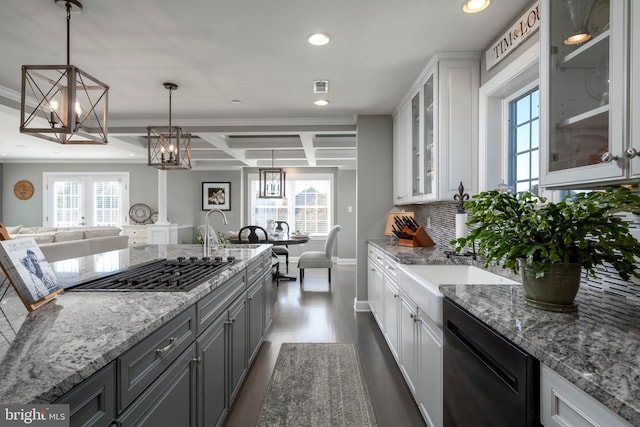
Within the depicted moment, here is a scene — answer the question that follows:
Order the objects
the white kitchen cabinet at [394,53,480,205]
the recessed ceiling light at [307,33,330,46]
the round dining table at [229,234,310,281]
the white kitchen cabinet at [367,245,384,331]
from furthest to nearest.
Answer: the round dining table at [229,234,310,281] → the white kitchen cabinet at [367,245,384,331] → the white kitchen cabinet at [394,53,480,205] → the recessed ceiling light at [307,33,330,46]

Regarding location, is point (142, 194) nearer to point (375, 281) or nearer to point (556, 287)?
point (375, 281)

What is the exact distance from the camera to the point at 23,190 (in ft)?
26.1

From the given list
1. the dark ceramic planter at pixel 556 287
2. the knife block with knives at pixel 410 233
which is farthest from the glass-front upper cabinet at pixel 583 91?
Answer: the knife block with knives at pixel 410 233

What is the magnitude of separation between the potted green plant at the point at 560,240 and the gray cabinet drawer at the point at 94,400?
124cm

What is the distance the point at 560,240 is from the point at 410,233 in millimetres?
A: 2144

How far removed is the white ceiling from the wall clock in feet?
16.0

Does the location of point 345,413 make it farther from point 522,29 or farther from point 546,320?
point 522,29

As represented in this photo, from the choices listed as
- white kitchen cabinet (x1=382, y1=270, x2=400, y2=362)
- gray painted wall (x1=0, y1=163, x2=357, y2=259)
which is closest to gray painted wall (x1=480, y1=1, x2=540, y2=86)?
white kitchen cabinet (x1=382, y1=270, x2=400, y2=362)

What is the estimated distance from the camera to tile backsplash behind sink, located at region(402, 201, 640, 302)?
1193mm

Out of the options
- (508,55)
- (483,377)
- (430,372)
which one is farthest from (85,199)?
(483,377)

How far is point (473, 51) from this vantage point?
8.20 ft

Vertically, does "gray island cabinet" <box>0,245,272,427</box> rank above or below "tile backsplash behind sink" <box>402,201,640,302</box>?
below

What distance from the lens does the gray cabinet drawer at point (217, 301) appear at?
1.47m

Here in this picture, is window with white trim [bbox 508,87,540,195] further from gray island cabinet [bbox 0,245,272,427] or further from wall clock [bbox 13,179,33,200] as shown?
wall clock [bbox 13,179,33,200]
